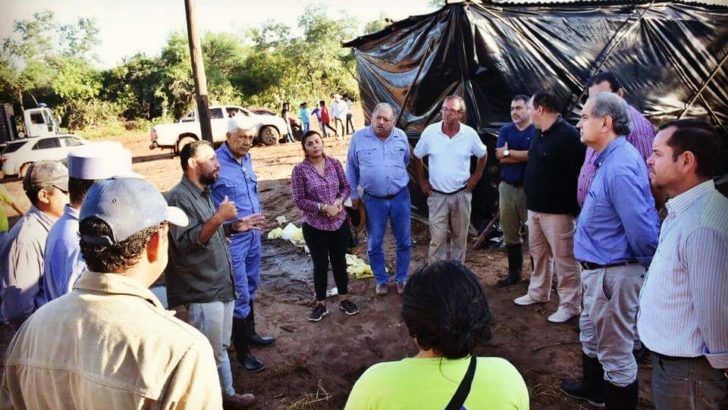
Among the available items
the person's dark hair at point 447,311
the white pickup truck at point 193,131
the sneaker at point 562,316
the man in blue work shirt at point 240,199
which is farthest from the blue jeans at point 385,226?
the white pickup truck at point 193,131

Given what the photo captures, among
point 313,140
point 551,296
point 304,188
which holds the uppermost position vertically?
point 313,140

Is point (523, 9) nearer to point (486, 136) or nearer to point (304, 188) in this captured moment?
point (486, 136)

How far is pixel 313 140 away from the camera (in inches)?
164

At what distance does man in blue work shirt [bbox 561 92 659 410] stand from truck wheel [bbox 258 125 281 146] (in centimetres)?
1492

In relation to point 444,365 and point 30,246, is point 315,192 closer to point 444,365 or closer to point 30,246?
point 30,246

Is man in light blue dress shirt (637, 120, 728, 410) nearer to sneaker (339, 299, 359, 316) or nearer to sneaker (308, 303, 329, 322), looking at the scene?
sneaker (339, 299, 359, 316)

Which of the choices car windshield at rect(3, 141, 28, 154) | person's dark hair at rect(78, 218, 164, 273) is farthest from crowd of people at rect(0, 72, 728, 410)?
car windshield at rect(3, 141, 28, 154)

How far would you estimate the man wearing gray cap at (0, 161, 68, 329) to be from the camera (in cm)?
268

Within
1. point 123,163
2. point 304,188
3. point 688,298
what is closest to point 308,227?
point 304,188

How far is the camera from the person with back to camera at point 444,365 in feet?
3.93

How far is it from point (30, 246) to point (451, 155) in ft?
11.6

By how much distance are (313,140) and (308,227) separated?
0.81 m

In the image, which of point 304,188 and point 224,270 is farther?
point 304,188

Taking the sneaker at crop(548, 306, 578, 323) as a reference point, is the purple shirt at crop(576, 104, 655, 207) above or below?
above
